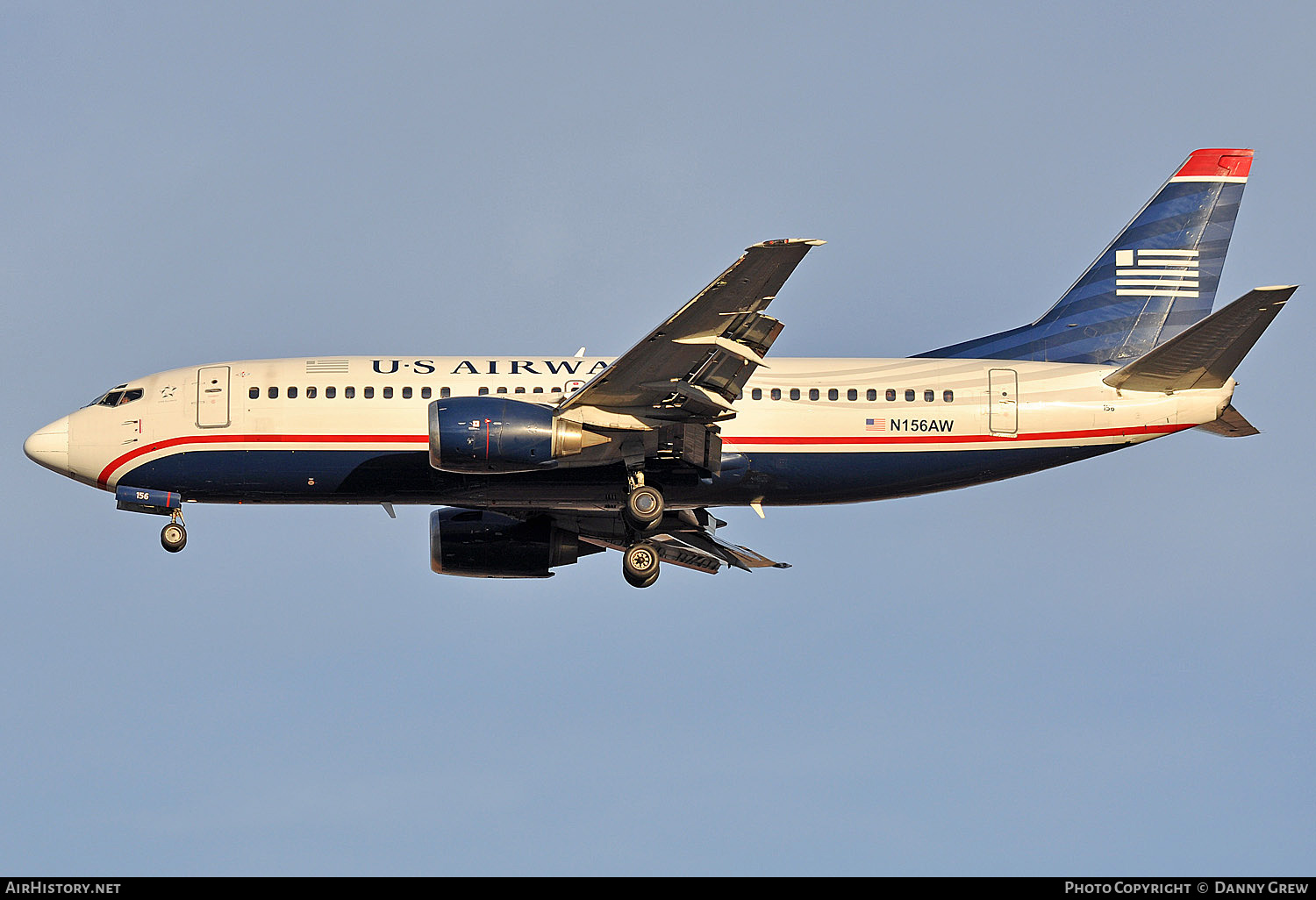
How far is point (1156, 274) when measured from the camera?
4869 centimetres

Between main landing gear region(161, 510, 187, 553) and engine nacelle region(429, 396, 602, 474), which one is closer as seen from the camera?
engine nacelle region(429, 396, 602, 474)

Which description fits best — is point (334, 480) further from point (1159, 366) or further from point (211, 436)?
point (1159, 366)

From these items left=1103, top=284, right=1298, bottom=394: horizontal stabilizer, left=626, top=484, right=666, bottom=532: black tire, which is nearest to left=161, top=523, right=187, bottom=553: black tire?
left=626, top=484, right=666, bottom=532: black tire

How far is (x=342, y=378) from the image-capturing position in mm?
43844

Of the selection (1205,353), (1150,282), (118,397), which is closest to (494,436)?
(118,397)

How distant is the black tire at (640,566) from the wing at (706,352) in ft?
14.5

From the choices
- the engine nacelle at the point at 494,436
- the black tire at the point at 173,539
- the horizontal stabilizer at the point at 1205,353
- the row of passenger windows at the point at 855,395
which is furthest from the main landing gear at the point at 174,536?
the horizontal stabilizer at the point at 1205,353

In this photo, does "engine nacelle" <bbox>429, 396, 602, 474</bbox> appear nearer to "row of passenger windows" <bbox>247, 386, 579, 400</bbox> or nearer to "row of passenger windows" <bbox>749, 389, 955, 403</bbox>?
"row of passenger windows" <bbox>247, 386, 579, 400</bbox>

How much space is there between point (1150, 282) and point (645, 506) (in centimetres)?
1563

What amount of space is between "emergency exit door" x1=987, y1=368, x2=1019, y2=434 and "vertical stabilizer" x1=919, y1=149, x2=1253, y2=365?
1534 mm

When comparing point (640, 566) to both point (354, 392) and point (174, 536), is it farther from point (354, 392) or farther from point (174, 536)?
point (174, 536)

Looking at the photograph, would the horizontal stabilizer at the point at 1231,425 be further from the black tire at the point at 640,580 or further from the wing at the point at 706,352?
the black tire at the point at 640,580

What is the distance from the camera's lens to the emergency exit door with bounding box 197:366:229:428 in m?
43.9
